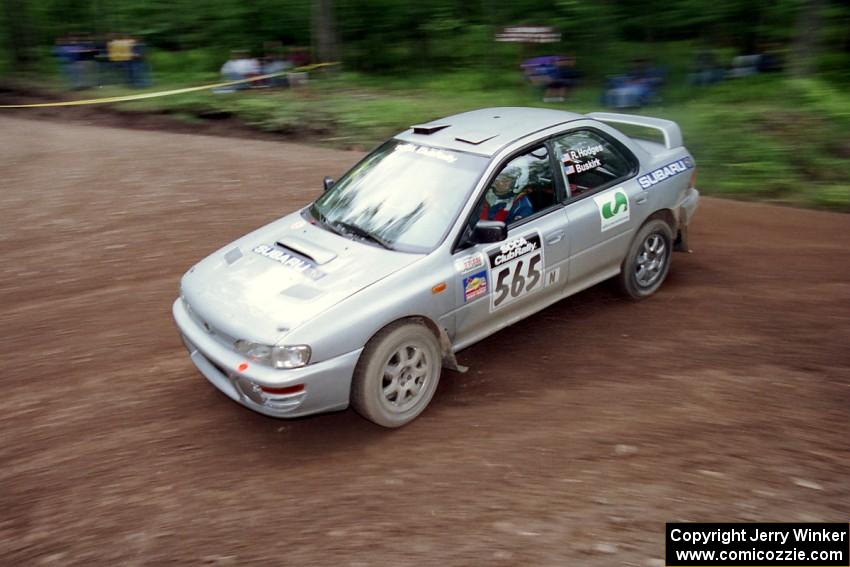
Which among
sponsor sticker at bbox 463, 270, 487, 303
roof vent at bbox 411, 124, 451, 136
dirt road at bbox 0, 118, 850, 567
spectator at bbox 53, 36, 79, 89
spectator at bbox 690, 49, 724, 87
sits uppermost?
spectator at bbox 53, 36, 79, 89

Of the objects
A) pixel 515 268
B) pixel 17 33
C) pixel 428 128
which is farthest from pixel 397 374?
pixel 17 33

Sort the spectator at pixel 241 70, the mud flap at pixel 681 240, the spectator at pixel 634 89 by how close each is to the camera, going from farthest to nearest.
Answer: the spectator at pixel 241 70 < the spectator at pixel 634 89 < the mud flap at pixel 681 240

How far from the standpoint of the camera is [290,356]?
421 centimetres

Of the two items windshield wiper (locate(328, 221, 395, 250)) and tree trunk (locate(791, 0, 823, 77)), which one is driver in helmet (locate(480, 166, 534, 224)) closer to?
windshield wiper (locate(328, 221, 395, 250))

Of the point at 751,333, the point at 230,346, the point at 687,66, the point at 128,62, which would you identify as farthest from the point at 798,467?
the point at 128,62

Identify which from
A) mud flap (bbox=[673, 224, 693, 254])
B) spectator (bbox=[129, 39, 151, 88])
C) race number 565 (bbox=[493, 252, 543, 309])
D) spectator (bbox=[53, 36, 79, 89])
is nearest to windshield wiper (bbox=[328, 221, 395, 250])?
race number 565 (bbox=[493, 252, 543, 309])

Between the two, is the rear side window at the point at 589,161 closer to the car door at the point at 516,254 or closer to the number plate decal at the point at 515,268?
the car door at the point at 516,254

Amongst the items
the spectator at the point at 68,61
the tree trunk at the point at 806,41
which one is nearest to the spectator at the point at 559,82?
the tree trunk at the point at 806,41

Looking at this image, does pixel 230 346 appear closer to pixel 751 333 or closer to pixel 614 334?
pixel 614 334

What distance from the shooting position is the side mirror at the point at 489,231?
15.5ft

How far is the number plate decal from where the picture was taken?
4980mm

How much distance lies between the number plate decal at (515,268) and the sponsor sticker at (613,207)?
28.3 inches

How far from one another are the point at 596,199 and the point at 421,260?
169 centimetres

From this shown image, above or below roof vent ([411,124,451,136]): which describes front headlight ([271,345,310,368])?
below
